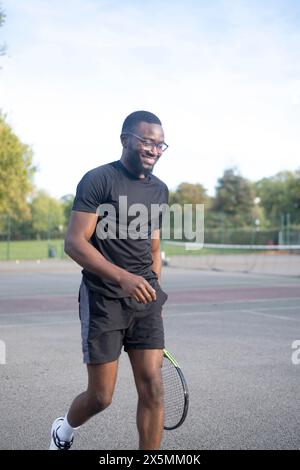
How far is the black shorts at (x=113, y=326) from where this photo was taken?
3.78 metres

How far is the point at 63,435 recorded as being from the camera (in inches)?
160

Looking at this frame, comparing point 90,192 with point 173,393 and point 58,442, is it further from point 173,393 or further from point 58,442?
point 58,442

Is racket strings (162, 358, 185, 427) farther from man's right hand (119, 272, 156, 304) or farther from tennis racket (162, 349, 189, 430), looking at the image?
man's right hand (119, 272, 156, 304)

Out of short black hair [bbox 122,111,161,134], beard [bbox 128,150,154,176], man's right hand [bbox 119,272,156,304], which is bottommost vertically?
man's right hand [bbox 119,272,156,304]

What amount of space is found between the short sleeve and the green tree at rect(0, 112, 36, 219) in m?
30.7

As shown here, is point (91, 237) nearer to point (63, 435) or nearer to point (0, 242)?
point (63, 435)

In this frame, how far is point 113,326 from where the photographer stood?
12.4 ft

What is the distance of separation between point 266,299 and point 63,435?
1077 cm

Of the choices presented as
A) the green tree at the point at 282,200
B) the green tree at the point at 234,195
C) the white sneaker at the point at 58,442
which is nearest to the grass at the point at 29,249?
the green tree at the point at 282,200

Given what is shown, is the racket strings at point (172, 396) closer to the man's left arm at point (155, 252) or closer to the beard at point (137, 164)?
the man's left arm at point (155, 252)

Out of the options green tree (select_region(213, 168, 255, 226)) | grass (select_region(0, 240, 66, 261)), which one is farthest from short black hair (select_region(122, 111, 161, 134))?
green tree (select_region(213, 168, 255, 226))

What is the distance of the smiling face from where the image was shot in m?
3.92

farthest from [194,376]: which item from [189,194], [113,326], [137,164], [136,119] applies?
[189,194]
